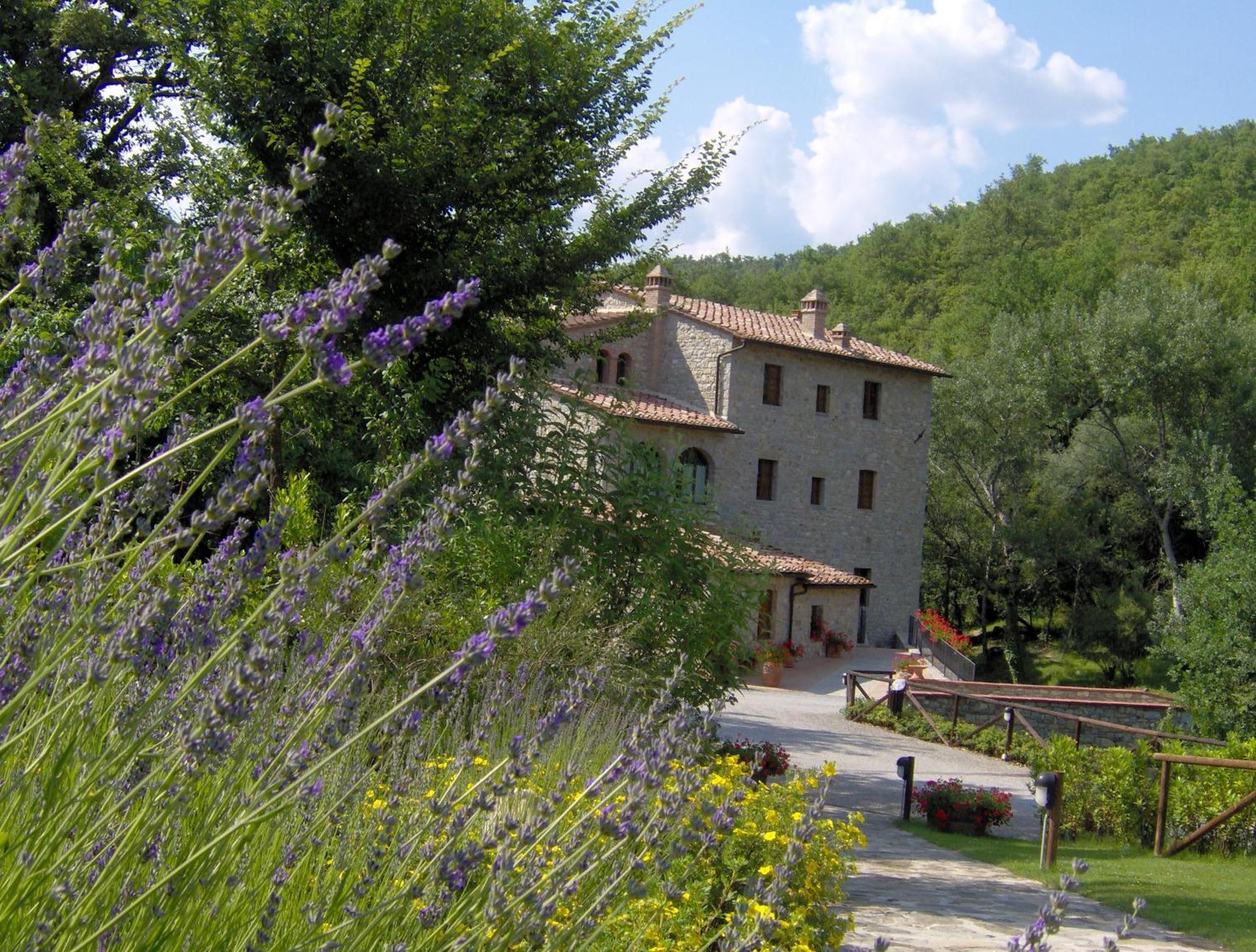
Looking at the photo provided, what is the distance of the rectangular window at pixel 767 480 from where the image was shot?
3453 cm

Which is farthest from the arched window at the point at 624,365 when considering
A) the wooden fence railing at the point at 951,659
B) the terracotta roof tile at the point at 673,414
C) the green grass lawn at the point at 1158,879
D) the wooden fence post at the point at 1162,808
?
the wooden fence post at the point at 1162,808

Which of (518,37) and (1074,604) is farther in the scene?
(1074,604)

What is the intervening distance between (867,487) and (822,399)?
312 centimetres

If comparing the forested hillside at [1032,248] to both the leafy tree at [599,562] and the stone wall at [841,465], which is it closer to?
the stone wall at [841,465]

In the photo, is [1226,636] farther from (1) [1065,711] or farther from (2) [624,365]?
(2) [624,365]

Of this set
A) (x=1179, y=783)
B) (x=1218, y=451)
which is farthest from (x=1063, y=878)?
(x=1218, y=451)

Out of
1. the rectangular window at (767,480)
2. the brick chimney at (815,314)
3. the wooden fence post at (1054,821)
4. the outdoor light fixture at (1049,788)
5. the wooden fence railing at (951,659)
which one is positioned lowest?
the wooden fence railing at (951,659)

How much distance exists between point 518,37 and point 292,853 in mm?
9287

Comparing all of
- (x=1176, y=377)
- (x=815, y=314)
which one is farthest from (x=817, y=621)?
(x=1176, y=377)

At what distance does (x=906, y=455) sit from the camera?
37594mm

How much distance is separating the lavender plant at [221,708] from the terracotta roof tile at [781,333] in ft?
96.9

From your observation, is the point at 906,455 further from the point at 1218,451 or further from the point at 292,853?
the point at 292,853

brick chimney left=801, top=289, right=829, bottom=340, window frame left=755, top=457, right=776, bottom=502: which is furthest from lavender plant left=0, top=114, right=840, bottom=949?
brick chimney left=801, top=289, right=829, bottom=340

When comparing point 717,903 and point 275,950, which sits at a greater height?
point 275,950
